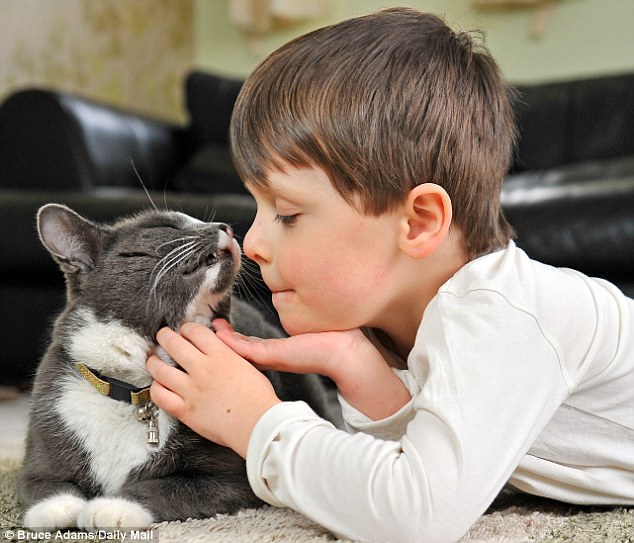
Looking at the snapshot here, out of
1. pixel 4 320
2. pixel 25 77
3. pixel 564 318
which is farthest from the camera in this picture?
pixel 25 77

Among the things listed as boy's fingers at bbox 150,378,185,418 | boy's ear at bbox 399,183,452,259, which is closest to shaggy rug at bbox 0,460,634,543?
boy's fingers at bbox 150,378,185,418

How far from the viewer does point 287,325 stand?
0.99m

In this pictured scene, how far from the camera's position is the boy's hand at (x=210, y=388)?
0.87 metres

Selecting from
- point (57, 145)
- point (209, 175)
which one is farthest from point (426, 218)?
point (209, 175)

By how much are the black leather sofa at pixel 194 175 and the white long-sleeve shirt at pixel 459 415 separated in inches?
21.2

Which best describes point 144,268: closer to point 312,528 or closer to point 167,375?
point 167,375

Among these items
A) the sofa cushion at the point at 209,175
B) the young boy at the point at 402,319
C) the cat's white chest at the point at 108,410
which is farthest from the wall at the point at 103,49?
the young boy at the point at 402,319

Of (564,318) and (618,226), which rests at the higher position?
(564,318)

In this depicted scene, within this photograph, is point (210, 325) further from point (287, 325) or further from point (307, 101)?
point (307, 101)

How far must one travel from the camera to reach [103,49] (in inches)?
162

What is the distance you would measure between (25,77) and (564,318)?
3.36 metres

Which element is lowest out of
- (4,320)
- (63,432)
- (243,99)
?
(4,320)

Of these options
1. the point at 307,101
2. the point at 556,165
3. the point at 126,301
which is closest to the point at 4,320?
the point at 126,301

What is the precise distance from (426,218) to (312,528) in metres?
0.38
